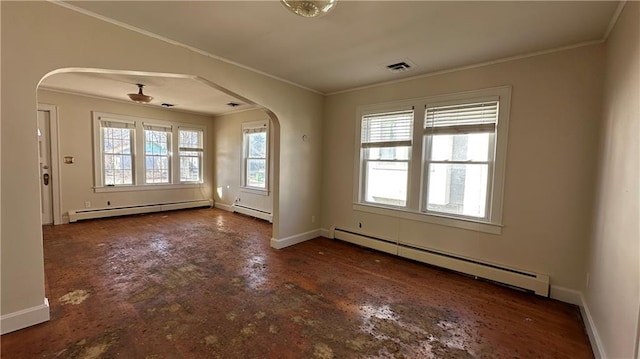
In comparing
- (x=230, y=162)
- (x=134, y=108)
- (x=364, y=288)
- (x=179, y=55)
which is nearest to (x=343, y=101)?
(x=179, y=55)

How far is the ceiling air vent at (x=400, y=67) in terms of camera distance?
3325mm

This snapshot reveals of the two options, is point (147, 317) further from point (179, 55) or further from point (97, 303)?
point (179, 55)

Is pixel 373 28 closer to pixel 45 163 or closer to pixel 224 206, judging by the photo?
pixel 224 206

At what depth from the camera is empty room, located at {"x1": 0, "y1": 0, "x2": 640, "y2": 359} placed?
80.0 inches

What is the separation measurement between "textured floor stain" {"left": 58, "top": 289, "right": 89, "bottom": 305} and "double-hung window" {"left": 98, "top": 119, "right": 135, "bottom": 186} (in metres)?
4.07

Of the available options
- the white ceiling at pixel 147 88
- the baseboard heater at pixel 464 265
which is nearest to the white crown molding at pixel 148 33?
the white ceiling at pixel 147 88

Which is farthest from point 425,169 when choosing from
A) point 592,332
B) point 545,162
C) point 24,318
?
point 24,318

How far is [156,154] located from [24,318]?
Result: 5.19 metres

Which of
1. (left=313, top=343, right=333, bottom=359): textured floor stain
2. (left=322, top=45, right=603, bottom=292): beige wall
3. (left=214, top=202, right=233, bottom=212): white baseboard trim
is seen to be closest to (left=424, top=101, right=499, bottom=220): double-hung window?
(left=322, top=45, right=603, bottom=292): beige wall

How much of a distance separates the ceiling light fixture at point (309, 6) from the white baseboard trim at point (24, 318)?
3.16 metres

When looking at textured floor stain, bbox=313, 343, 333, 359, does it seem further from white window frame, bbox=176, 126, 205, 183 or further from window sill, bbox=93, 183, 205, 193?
white window frame, bbox=176, 126, 205, 183

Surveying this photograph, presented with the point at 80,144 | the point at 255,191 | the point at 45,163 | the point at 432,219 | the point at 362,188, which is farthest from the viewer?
the point at 255,191

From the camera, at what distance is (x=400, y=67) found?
3447 millimetres

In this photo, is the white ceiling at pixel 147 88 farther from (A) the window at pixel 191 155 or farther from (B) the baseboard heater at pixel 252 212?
(B) the baseboard heater at pixel 252 212
